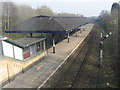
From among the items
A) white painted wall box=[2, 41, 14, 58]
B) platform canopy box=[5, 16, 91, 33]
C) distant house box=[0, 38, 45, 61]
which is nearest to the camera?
distant house box=[0, 38, 45, 61]

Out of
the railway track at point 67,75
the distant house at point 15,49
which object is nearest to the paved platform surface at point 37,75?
the railway track at point 67,75

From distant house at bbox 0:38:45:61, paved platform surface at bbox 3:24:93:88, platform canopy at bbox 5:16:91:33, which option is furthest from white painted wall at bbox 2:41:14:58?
platform canopy at bbox 5:16:91:33

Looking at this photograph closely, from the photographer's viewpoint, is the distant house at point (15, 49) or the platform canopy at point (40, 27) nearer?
the distant house at point (15, 49)

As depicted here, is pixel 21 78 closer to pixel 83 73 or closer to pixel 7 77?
pixel 7 77

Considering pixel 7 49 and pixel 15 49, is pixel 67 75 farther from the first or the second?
pixel 7 49

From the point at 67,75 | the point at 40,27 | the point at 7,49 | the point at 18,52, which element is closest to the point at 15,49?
the point at 18,52

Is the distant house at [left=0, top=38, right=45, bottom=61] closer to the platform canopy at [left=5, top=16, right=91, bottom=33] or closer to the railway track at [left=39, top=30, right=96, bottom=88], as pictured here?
the railway track at [left=39, top=30, right=96, bottom=88]

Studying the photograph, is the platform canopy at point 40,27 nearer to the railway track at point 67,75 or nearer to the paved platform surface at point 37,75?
the paved platform surface at point 37,75

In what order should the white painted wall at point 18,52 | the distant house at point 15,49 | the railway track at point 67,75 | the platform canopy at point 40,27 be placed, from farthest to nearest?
the platform canopy at point 40,27
the white painted wall at point 18,52
the distant house at point 15,49
the railway track at point 67,75

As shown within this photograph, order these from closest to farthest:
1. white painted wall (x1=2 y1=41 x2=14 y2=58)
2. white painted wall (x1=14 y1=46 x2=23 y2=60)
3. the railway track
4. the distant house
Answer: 1. the railway track
2. the distant house
3. white painted wall (x1=14 y1=46 x2=23 y2=60)
4. white painted wall (x1=2 y1=41 x2=14 y2=58)

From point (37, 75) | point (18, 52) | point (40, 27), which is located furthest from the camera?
point (40, 27)

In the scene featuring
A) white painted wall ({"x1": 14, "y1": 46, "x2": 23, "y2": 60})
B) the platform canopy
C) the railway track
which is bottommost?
the railway track

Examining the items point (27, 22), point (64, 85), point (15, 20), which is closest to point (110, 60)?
point (64, 85)

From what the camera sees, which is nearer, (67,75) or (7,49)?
(67,75)
